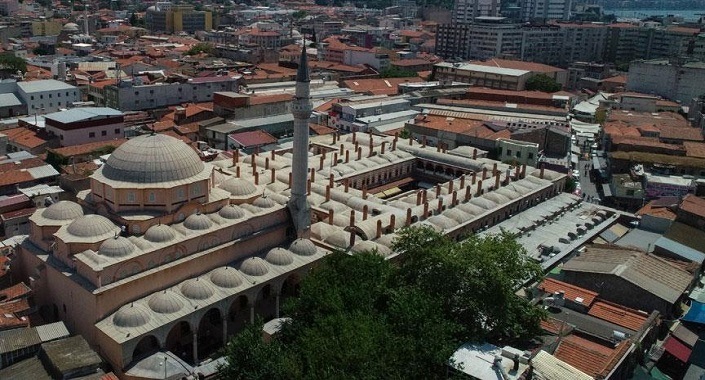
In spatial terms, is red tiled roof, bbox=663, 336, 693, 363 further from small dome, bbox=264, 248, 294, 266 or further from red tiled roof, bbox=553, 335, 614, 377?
small dome, bbox=264, 248, 294, 266

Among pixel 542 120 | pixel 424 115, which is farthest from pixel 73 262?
pixel 542 120

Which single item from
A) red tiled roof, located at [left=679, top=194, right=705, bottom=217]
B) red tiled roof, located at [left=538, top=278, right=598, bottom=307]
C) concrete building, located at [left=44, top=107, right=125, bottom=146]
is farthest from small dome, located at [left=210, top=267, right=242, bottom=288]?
red tiled roof, located at [left=679, top=194, right=705, bottom=217]

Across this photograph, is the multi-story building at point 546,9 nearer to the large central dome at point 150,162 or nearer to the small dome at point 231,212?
the small dome at point 231,212

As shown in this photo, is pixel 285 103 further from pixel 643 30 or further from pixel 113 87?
pixel 643 30

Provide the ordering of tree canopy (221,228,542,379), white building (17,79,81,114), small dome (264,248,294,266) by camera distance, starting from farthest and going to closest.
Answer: white building (17,79,81,114)
small dome (264,248,294,266)
tree canopy (221,228,542,379)

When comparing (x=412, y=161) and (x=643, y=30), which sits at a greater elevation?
(x=643, y=30)

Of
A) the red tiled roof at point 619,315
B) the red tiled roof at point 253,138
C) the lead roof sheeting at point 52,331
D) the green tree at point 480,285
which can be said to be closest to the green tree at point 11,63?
the red tiled roof at point 253,138

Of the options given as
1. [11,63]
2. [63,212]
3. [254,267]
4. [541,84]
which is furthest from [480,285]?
[11,63]
